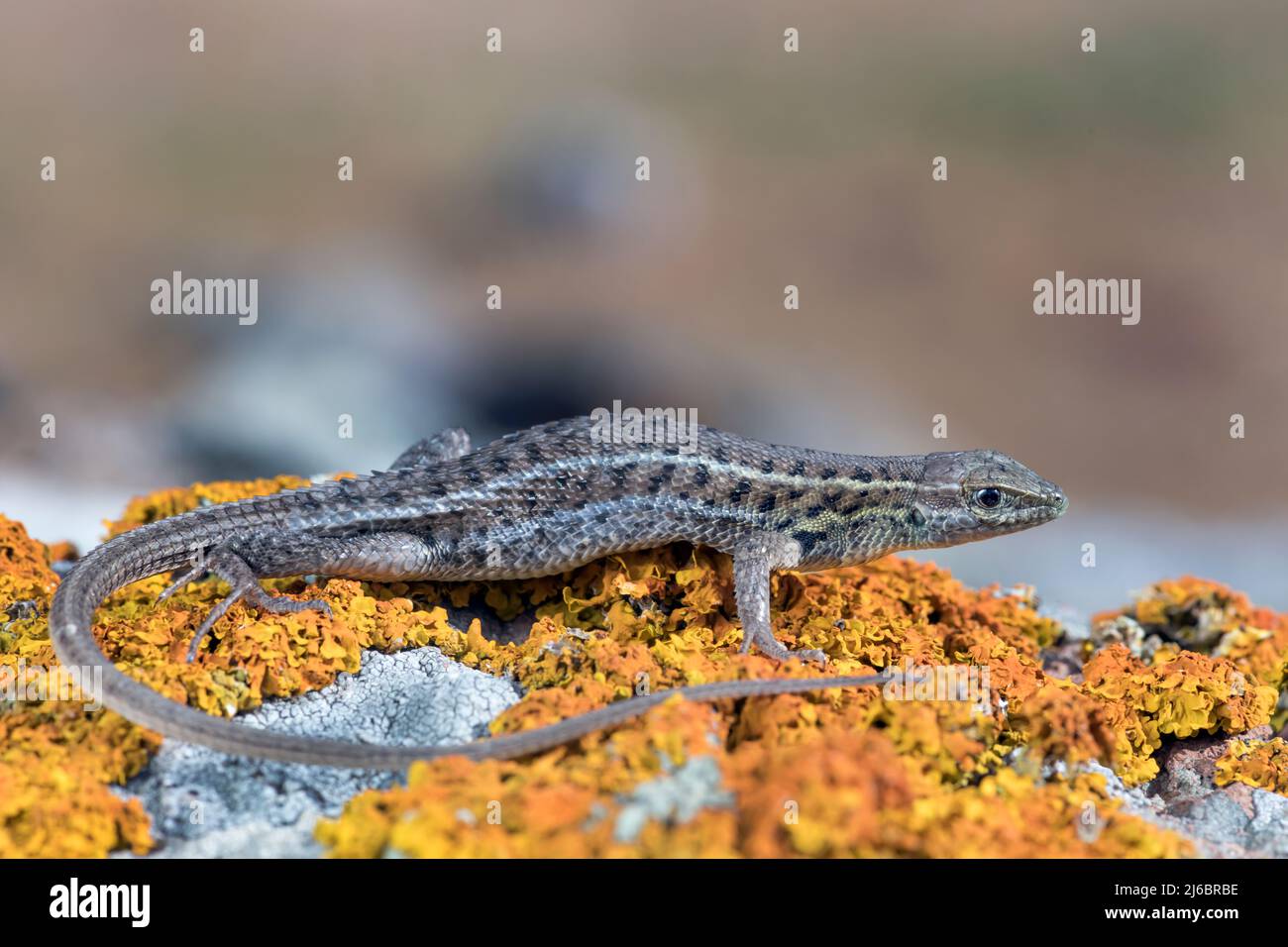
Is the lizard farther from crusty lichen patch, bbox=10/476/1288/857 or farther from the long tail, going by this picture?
the long tail

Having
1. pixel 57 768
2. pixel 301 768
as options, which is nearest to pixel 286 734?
pixel 301 768

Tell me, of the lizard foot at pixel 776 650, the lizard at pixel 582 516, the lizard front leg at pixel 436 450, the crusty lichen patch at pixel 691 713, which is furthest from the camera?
the lizard front leg at pixel 436 450

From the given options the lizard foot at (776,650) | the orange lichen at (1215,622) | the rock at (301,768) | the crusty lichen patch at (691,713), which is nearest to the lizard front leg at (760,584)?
the lizard foot at (776,650)

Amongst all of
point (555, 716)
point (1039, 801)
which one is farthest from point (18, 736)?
point (1039, 801)

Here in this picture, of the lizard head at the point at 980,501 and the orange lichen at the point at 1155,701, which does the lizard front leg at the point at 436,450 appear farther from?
the orange lichen at the point at 1155,701

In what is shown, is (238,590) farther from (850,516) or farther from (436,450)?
(850,516)

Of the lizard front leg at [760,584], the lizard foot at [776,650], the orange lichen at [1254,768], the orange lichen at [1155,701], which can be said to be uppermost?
the lizard front leg at [760,584]

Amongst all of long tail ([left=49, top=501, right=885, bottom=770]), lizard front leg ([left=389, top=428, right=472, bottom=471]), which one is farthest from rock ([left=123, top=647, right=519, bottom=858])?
lizard front leg ([left=389, top=428, right=472, bottom=471])
